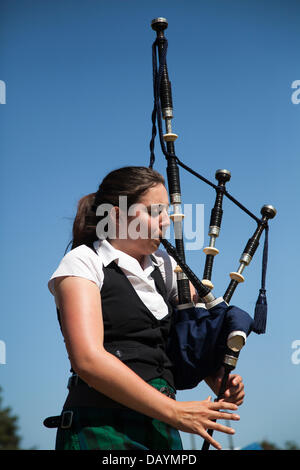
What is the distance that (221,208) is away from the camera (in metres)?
3.00

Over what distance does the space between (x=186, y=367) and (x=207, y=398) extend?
229 mm

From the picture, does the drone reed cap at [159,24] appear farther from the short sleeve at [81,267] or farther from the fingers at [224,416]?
the fingers at [224,416]

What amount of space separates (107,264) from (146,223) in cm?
27

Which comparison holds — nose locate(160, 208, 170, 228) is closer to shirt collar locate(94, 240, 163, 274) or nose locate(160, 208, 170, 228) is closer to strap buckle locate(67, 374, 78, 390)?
shirt collar locate(94, 240, 163, 274)

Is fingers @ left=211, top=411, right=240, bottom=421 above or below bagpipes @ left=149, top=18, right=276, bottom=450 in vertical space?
below

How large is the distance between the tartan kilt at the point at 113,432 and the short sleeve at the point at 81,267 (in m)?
0.52

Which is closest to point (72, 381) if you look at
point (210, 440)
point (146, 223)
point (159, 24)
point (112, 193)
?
point (210, 440)

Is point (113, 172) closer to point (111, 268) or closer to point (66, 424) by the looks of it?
point (111, 268)

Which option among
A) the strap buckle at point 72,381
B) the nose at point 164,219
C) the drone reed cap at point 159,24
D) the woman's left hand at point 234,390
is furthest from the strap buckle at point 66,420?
the drone reed cap at point 159,24

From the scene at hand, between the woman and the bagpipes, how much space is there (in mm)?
82

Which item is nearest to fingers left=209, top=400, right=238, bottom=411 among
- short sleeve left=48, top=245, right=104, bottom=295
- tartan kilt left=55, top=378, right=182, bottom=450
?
tartan kilt left=55, top=378, right=182, bottom=450

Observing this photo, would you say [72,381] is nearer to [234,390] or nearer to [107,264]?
[107,264]

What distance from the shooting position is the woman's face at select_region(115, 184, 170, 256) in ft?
8.48
